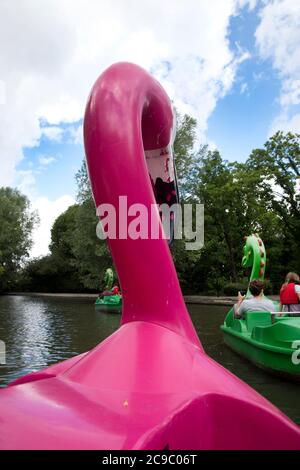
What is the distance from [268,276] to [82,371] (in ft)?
104

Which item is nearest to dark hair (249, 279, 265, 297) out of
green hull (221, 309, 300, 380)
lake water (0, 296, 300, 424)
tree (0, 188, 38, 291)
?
→ green hull (221, 309, 300, 380)

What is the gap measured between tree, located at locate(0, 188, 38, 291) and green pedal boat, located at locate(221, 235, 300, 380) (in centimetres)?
3684

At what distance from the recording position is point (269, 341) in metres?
6.50

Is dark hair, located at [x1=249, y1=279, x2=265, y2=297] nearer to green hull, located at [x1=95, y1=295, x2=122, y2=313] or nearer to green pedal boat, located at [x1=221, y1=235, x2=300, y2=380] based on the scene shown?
green pedal boat, located at [x1=221, y1=235, x2=300, y2=380]

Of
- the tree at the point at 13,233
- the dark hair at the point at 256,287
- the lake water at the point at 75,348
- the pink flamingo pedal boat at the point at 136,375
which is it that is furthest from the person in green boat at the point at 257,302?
the tree at the point at 13,233

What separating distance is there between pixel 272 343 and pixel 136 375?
5.06 meters

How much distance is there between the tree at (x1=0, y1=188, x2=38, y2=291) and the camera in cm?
4259

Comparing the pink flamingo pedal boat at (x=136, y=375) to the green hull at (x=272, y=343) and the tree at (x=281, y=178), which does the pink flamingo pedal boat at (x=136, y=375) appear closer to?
the green hull at (x=272, y=343)

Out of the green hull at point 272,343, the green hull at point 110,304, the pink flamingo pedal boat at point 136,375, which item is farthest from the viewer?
the green hull at point 110,304

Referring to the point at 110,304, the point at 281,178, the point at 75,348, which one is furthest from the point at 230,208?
the point at 75,348

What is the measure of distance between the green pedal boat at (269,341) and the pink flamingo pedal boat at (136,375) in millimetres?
4092

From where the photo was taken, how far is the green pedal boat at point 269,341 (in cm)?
598
